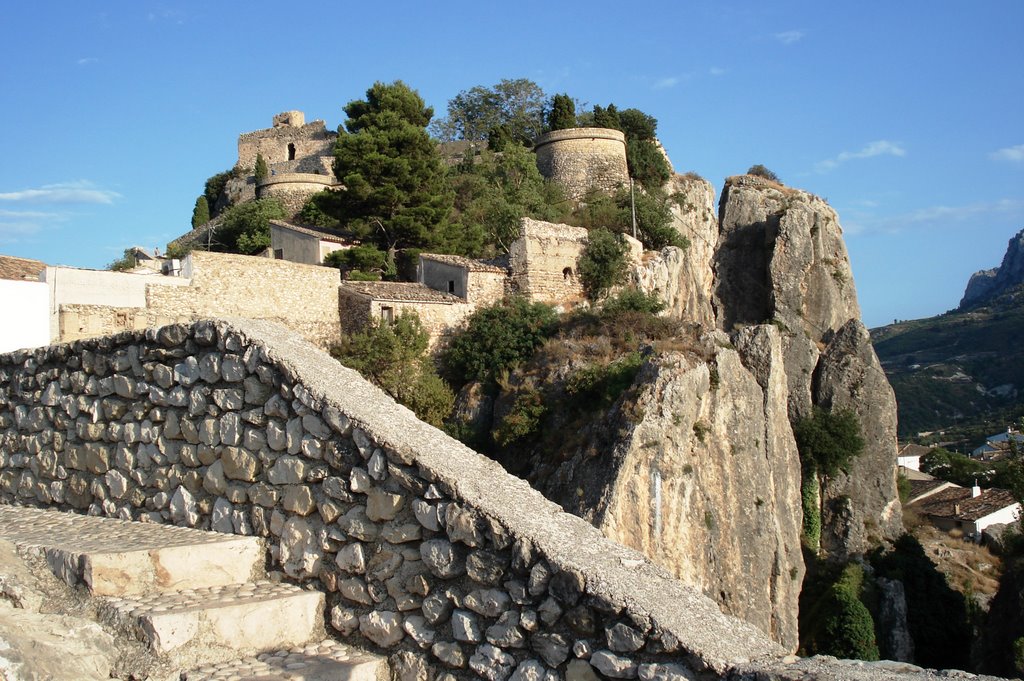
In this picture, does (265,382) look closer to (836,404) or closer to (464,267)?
(464,267)

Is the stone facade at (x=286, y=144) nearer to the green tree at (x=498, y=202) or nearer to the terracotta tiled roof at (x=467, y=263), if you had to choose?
the green tree at (x=498, y=202)

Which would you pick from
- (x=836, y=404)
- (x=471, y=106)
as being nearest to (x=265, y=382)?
(x=836, y=404)

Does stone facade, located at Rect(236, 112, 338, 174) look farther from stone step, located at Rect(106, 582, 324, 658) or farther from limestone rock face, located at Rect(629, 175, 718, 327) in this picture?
stone step, located at Rect(106, 582, 324, 658)

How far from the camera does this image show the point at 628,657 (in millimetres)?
3303

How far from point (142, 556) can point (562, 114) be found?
136 ft

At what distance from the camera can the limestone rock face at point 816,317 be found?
30.1 metres

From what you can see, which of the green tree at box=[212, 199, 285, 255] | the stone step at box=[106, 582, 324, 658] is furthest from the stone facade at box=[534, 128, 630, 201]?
the stone step at box=[106, 582, 324, 658]

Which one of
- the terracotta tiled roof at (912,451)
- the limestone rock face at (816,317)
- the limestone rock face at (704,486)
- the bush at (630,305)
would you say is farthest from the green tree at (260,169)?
the terracotta tiled roof at (912,451)

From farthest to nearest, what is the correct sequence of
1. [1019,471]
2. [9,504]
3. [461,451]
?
[1019,471] → [9,504] → [461,451]

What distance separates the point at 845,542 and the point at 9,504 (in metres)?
27.9

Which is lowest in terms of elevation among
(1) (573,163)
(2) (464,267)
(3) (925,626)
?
(3) (925,626)

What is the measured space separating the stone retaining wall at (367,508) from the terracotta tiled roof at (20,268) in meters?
12.2

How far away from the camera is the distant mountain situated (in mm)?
93938

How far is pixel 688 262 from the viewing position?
33125 millimetres
